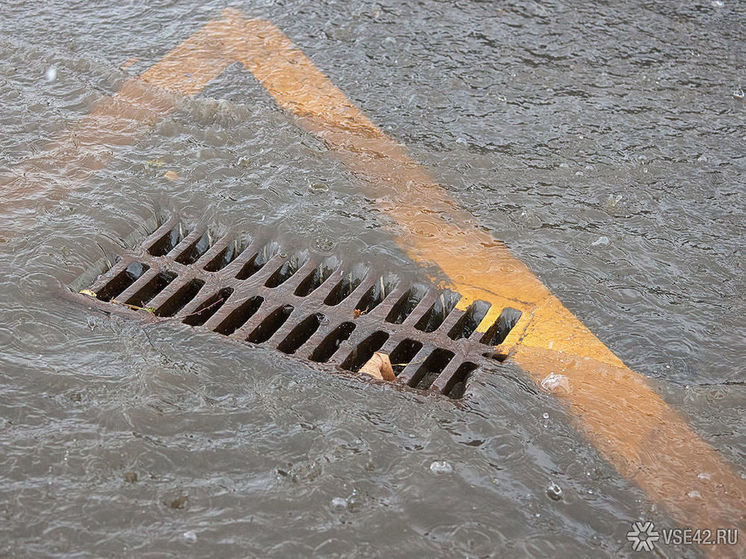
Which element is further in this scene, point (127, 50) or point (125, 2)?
point (125, 2)

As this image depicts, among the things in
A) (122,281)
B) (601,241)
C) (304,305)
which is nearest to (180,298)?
(122,281)

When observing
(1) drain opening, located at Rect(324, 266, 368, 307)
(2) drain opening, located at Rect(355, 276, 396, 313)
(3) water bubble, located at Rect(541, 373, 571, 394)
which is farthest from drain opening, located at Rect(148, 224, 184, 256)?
(3) water bubble, located at Rect(541, 373, 571, 394)

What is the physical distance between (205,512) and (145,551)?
7.6 inches

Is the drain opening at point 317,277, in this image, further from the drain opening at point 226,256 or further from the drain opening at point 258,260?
the drain opening at point 226,256

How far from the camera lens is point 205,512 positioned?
2262 millimetres

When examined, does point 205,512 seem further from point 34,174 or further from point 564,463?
point 34,174

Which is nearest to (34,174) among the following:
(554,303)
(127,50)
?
(127,50)

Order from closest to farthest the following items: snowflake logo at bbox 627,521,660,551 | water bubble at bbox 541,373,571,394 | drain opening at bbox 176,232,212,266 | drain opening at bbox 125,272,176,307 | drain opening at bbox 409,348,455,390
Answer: snowflake logo at bbox 627,521,660,551, water bubble at bbox 541,373,571,394, drain opening at bbox 409,348,455,390, drain opening at bbox 125,272,176,307, drain opening at bbox 176,232,212,266

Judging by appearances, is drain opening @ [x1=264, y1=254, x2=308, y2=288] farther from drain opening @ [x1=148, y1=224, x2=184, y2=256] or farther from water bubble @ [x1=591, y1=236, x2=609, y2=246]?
water bubble @ [x1=591, y1=236, x2=609, y2=246]

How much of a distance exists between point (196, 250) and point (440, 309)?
1.07 meters

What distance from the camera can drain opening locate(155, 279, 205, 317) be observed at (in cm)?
306

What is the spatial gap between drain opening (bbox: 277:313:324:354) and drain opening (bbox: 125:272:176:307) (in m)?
0.61

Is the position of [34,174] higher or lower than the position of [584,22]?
lower

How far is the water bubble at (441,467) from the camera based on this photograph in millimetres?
2395
